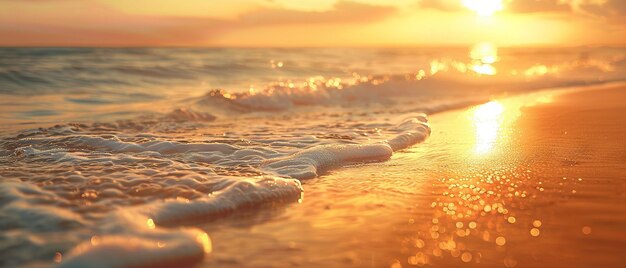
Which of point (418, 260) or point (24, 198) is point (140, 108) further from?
point (418, 260)

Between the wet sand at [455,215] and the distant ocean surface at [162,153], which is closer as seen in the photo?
the wet sand at [455,215]

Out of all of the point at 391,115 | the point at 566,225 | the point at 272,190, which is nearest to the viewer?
the point at 566,225

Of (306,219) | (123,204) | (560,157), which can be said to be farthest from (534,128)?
(123,204)

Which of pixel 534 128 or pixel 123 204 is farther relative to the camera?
pixel 534 128

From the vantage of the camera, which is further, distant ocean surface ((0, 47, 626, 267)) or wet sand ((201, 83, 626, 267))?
distant ocean surface ((0, 47, 626, 267))

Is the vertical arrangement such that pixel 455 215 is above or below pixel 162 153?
above

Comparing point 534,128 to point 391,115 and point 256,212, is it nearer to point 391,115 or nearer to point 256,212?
point 391,115

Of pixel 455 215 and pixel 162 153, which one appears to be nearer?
pixel 455 215

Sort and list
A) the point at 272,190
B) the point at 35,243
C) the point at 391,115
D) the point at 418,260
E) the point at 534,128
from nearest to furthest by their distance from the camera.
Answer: the point at 418,260 < the point at 35,243 < the point at 272,190 < the point at 534,128 < the point at 391,115
